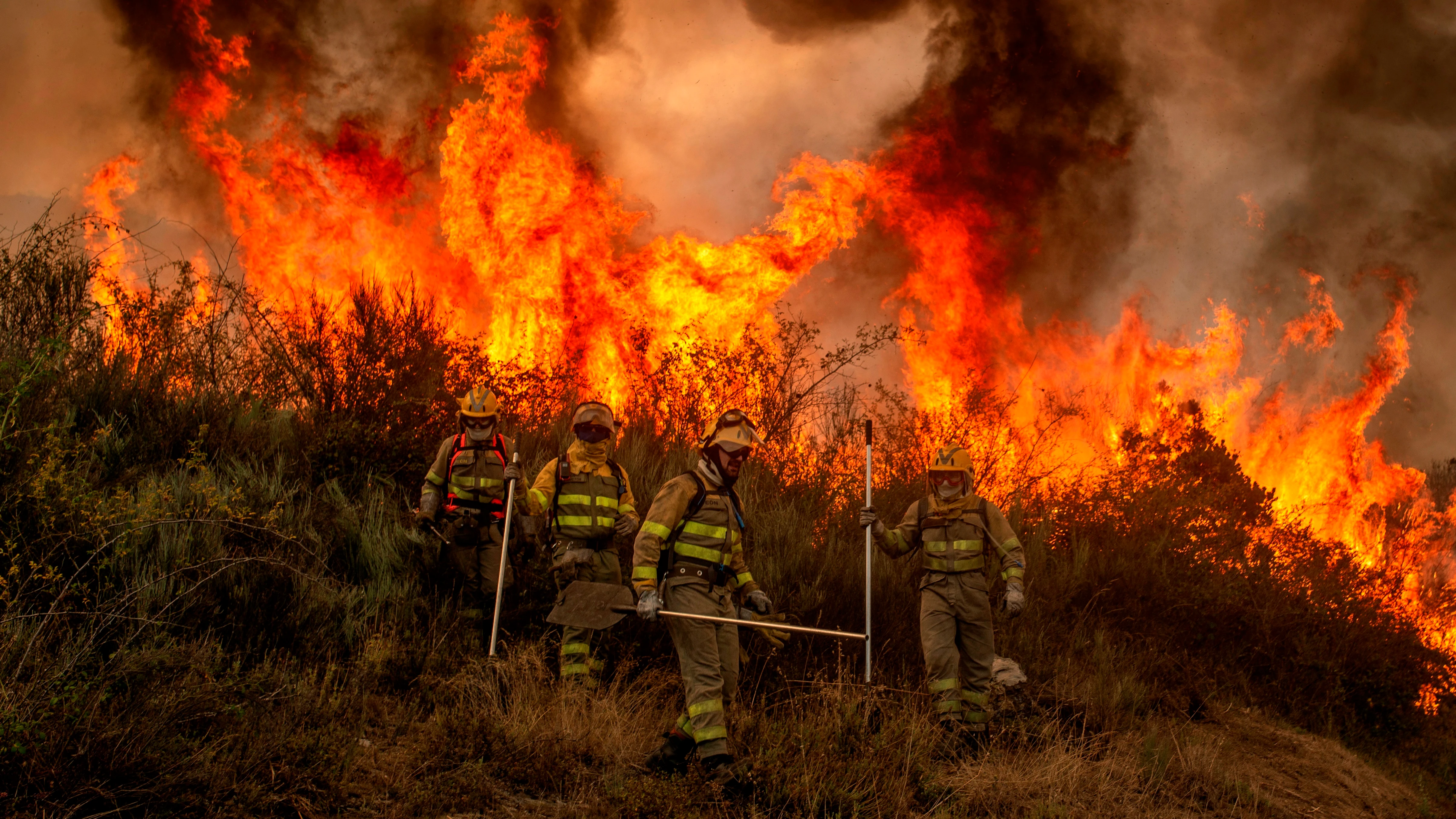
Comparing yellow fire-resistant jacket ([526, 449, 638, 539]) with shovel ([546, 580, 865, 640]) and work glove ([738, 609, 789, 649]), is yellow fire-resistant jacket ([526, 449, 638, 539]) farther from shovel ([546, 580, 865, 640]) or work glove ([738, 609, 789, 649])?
work glove ([738, 609, 789, 649])

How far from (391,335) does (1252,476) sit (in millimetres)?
16306

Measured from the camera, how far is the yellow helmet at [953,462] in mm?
7773

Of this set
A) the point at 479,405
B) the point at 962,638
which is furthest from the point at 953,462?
the point at 479,405

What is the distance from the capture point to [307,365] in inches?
458

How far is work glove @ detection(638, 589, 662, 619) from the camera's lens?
568 cm

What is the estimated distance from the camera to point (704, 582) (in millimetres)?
6082

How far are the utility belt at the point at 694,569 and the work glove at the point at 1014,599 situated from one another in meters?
2.59

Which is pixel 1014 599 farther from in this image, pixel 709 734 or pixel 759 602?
pixel 709 734

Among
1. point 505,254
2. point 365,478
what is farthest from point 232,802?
point 505,254

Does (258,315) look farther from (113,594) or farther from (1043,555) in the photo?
(1043,555)

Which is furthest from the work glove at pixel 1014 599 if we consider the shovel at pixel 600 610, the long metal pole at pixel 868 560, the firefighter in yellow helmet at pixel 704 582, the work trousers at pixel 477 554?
the work trousers at pixel 477 554

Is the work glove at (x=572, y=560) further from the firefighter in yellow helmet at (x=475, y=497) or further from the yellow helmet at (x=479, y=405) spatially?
the yellow helmet at (x=479, y=405)

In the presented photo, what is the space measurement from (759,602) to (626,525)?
172cm

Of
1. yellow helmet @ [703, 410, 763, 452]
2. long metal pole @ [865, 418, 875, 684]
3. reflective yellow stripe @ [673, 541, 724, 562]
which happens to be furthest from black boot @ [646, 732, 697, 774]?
yellow helmet @ [703, 410, 763, 452]
